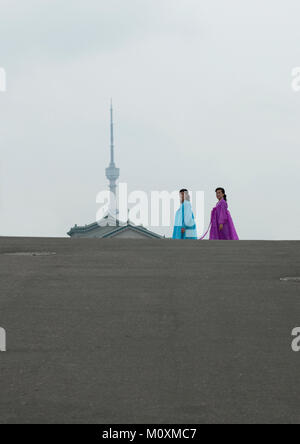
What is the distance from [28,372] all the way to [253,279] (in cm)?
618

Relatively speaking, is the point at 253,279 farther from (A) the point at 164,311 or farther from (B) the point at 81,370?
(B) the point at 81,370

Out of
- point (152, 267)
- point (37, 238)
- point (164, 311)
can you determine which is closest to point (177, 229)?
point (37, 238)

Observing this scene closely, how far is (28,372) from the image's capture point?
8.91 m

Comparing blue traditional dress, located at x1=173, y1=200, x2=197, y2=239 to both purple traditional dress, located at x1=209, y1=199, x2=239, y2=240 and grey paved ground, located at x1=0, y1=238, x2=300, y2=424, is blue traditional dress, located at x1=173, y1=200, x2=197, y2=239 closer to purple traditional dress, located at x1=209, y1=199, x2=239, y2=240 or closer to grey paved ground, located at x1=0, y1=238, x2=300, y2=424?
purple traditional dress, located at x1=209, y1=199, x2=239, y2=240

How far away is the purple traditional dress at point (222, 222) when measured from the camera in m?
25.4

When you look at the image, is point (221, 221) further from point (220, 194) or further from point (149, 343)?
point (149, 343)

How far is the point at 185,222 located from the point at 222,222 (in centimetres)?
131

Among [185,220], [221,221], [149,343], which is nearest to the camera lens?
[149,343]

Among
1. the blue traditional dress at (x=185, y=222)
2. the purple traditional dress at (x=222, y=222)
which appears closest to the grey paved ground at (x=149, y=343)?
the purple traditional dress at (x=222, y=222)

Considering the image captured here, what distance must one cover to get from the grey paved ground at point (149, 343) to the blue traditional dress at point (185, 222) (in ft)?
31.8

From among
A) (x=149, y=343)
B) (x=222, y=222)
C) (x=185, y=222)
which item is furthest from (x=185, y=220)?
(x=149, y=343)

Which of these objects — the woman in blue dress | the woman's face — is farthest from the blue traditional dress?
the woman's face

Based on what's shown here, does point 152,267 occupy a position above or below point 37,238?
below

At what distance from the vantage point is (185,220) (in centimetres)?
2627
